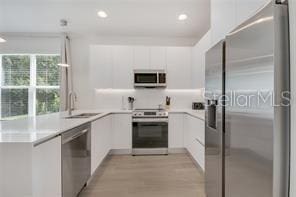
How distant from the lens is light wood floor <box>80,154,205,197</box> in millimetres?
2803

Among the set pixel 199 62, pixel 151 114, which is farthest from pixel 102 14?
pixel 151 114

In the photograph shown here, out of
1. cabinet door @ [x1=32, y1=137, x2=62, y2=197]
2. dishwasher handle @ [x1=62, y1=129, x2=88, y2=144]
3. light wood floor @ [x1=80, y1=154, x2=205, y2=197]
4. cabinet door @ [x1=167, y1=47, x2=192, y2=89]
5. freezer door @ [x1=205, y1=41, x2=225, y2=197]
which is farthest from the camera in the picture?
cabinet door @ [x1=167, y1=47, x2=192, y2=89]

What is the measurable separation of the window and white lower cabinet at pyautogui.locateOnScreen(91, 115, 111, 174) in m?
1.92

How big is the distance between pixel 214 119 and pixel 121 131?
109 inches

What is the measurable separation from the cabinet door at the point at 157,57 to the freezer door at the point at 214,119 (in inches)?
104

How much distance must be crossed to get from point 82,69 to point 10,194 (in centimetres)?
403

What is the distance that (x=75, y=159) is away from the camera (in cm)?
237

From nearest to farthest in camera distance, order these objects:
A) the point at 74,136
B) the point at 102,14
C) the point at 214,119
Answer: the point at 214,119 < the point at 74,136 < the point at 102,14

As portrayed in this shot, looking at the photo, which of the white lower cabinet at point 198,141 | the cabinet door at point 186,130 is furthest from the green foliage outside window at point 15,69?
the white lower cabinet at point 198,141

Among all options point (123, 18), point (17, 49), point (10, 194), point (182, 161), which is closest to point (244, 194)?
point (10, 194)

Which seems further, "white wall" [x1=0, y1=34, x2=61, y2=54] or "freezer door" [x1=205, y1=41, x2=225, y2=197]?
"white wall" [x1=0, y1=34, x2=61, y2=54]

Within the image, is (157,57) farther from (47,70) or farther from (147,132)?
(47,70)

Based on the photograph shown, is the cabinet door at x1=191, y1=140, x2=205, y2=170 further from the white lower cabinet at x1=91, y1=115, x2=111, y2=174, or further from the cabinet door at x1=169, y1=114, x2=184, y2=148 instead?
the white lower cabinet at x1=91, y1=115, x2=111, y2=174
